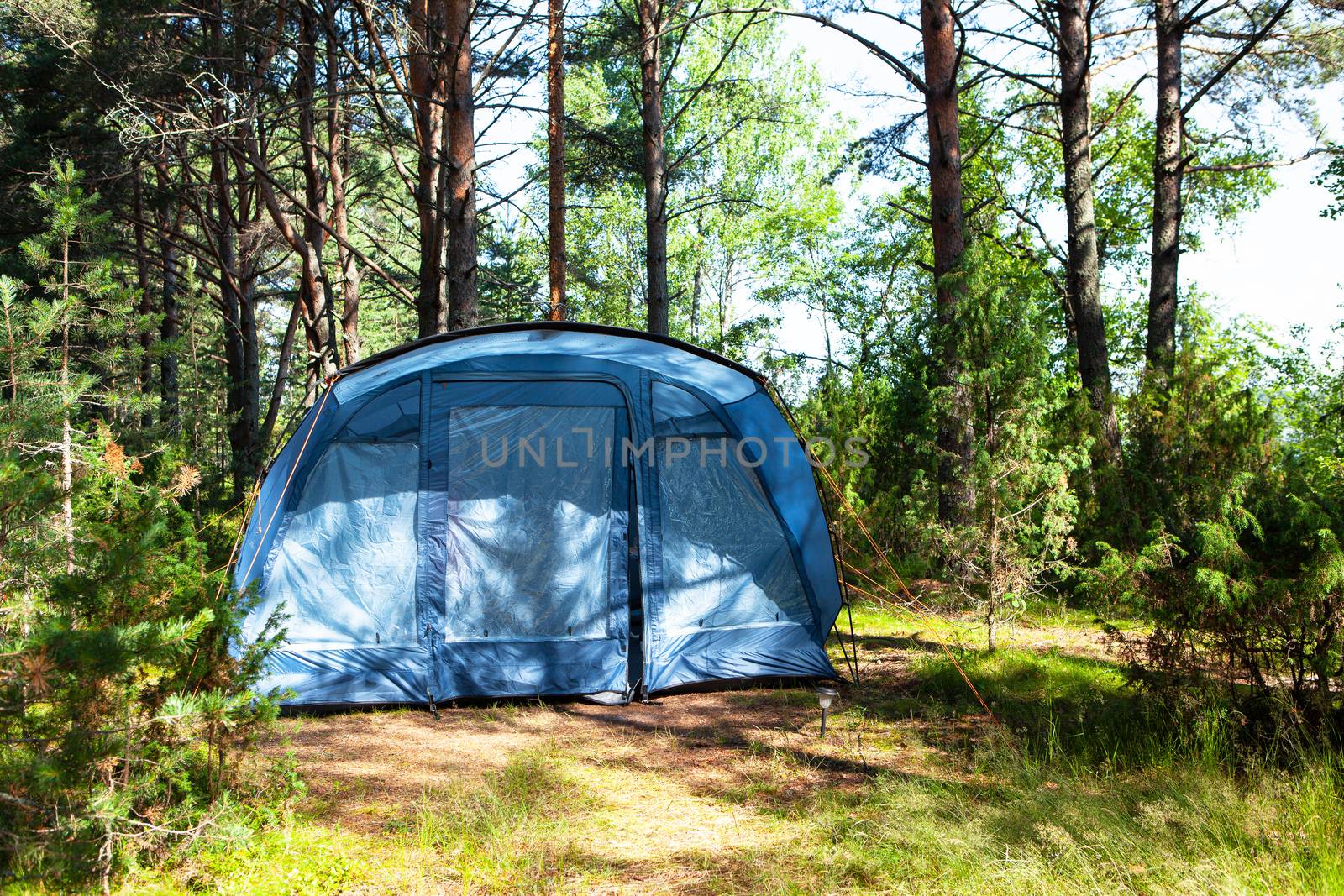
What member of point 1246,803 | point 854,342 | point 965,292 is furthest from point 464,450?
point 854,342

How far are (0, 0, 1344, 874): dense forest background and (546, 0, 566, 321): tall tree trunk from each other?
9 cm

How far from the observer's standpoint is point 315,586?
536cm

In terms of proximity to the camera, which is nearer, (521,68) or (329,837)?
(329,837)

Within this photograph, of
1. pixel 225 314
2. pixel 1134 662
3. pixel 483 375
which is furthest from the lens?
pixel 225 314

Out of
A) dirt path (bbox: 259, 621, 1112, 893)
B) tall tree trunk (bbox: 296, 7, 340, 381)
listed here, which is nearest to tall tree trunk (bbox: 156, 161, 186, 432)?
tall tree trunk (bbox: 296, 7, 340, 381)

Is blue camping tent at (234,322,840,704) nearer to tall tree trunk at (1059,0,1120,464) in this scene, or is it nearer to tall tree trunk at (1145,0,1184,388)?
tall tree trunk at (1059,0,1120,464)

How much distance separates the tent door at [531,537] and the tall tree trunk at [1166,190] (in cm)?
741

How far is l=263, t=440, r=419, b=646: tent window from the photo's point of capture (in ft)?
17.5

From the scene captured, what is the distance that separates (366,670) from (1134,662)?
410cm

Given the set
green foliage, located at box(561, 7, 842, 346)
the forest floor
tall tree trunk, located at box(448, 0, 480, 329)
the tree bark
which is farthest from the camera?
green foliage, located at box(561, 7, 842, 346)

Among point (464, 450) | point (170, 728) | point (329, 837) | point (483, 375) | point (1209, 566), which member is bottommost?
point (329, 837)

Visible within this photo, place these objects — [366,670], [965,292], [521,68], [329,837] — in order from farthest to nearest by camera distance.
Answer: [521,68] < [965,292] < [366,670] < [329,837]

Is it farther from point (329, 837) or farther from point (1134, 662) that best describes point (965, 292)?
point (329, 837)
